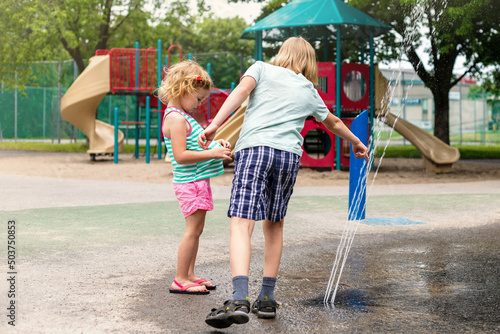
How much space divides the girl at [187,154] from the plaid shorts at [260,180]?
18.5 inches

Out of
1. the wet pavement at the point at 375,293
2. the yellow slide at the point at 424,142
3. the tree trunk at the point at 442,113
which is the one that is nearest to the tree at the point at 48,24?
the yellow slide at the point at 424,142

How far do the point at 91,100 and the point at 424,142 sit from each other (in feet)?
30.0

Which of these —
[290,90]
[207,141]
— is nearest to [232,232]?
[207,141]

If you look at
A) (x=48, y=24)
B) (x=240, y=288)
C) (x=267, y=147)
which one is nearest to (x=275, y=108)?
(x=267, y=147)

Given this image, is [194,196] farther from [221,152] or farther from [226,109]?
[226,109]

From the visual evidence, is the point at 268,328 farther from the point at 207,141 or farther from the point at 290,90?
the point at 290,90

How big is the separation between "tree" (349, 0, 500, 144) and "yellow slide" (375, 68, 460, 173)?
1.68m

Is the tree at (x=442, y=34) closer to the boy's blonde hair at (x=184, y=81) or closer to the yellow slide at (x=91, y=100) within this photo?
the yellow slide at (x=91, y=100)

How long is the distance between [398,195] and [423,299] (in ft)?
20.3

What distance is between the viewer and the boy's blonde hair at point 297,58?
3.64 metres

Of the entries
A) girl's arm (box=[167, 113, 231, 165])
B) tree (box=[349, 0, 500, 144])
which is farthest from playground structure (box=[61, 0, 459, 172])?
girl's arm (box=[167, 113, 231, 165])

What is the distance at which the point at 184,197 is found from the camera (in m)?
3.95

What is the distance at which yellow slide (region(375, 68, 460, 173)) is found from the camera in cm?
1461

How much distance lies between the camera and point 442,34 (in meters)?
14.2
